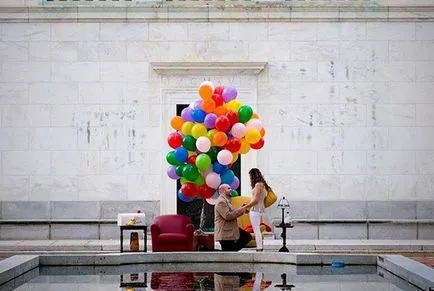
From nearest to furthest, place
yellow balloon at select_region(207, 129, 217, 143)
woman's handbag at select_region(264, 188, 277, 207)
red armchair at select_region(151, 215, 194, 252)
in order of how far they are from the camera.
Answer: yellow balloon at select_region(207, 129, 217, 143) < red armchair at select_region(151, 215, 194, 252) < woman's handbag at select_region(264, 188, 277, 207)

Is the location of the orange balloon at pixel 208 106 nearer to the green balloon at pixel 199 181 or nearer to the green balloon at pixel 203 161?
the green balloon at pixel 203 161

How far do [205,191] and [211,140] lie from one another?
96 cm

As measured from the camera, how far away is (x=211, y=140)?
56.4 ft

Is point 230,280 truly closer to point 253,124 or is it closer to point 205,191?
point 205,191

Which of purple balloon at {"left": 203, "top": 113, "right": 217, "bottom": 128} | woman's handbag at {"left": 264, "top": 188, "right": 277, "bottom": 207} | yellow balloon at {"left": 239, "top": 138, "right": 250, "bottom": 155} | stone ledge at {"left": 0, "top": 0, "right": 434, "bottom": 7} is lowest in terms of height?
woman's handbag at {"left": 264, "top": 188, "right": 277, "bottom": 207}

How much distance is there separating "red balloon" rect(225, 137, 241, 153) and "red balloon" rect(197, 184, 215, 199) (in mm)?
784

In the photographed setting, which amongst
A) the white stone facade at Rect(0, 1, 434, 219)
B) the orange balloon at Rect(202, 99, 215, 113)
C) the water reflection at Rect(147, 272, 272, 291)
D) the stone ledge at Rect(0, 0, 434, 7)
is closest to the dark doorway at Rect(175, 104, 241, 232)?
the white stone facade at Rect(0, 1, 434, 219)

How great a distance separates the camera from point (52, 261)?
15.7 m

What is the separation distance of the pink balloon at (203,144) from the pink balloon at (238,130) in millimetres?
464

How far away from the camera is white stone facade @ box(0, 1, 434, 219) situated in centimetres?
2156

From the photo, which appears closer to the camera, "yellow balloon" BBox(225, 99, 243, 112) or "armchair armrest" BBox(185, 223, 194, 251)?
"yellow balloon" BBox(225, 99, 243, 112)

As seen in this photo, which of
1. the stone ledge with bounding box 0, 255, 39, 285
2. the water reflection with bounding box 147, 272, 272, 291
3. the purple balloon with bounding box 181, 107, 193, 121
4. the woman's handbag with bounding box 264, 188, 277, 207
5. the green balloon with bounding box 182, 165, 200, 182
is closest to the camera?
the water reflection with bounding box 147, 272, 272, 291

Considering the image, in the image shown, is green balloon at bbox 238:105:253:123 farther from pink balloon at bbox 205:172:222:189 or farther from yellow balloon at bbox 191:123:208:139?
pink balloon at bbox 205:172:222:189

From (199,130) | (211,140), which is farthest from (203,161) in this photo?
(199,130)
